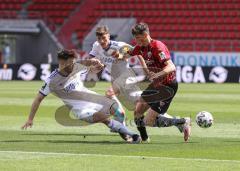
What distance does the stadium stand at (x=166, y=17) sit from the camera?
42719 millimetres

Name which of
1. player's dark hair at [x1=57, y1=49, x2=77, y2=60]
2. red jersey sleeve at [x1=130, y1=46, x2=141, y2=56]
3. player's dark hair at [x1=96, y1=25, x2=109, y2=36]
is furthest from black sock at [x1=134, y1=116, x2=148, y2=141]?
player's dark hair at [x1=96, y1=25, x2=109, y2=36]

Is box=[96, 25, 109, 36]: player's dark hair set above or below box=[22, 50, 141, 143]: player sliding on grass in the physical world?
above

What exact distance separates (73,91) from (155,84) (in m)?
1.46

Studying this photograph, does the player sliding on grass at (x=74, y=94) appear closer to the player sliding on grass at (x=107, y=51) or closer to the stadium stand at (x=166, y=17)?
the player sliding on grass at (x=107, y=51)

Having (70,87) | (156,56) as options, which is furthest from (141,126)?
(70,87)

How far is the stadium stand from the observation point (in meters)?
42.7

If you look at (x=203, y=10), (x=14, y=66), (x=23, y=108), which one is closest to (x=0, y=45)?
(x=14, y=66)

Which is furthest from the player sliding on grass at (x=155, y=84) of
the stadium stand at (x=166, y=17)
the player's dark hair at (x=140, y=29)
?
the stadium stand at (x=166, y=17)

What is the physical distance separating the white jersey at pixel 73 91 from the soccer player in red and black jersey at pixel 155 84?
881 millimetres

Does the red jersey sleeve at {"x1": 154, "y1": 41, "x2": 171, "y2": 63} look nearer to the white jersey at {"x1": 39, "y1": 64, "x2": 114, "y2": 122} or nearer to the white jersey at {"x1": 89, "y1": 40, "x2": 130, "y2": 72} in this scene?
the white jersey at {"x1": 39, "y1": 64, "x2": 114, "y2": 122}

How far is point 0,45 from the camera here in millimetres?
48656

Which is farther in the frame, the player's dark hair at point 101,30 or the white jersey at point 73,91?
the player's dark hair at point 101,30

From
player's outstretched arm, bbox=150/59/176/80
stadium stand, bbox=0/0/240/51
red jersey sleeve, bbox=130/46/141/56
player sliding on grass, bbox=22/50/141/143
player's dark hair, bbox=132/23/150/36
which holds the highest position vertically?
player's dark hair, bbox=132/23/150/36

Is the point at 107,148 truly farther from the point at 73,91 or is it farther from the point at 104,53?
the point at 104,53
